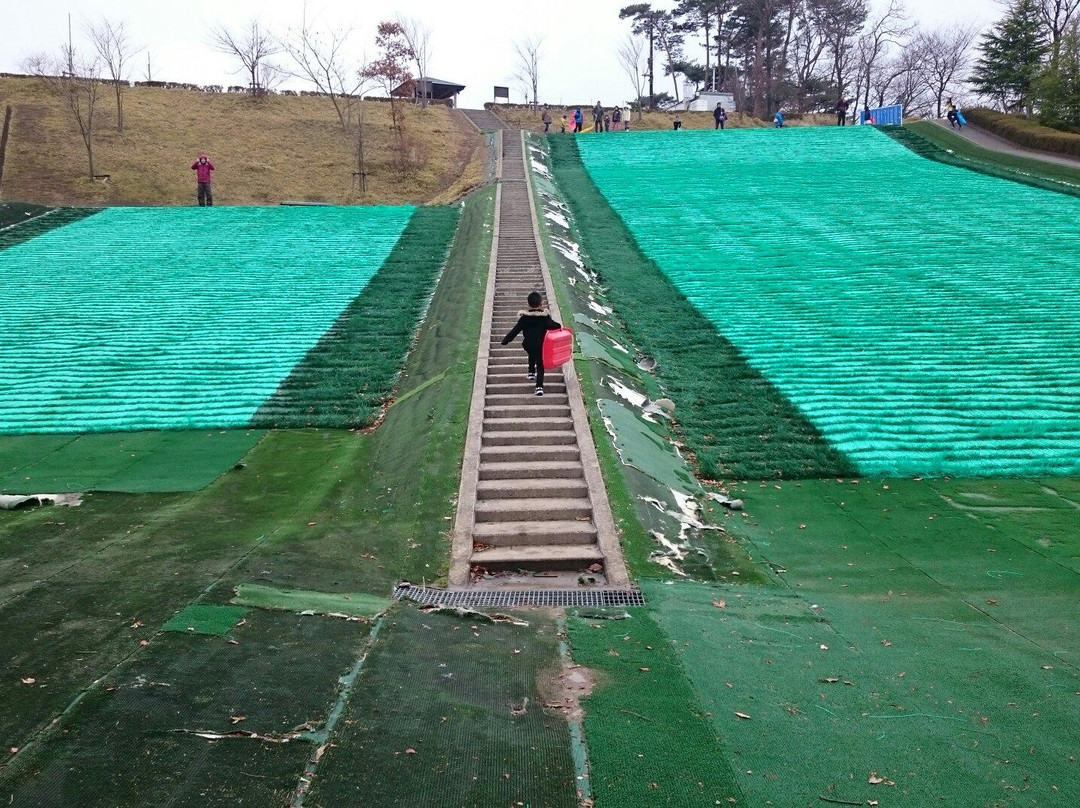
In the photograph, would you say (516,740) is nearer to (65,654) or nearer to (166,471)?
(65,654)

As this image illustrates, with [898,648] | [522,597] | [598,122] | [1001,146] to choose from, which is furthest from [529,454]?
[598,122]

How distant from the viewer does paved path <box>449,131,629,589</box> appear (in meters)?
6.50

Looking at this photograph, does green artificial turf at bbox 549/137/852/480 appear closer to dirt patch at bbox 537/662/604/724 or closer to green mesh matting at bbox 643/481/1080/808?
green mesh matting at bbox 643/481/1080/808

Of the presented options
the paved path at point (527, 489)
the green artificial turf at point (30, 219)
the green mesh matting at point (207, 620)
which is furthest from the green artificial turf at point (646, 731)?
the green artificial turf at point (30, 219)

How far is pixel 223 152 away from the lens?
3112 cm

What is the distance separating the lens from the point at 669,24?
57844 millimetres

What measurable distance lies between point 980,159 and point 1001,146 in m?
2.83

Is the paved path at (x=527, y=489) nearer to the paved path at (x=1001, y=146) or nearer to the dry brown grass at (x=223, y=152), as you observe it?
the dry brown grass at (x=223, y=152)

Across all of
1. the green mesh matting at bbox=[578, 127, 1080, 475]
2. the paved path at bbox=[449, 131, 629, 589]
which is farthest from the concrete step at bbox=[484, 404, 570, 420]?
the green mesh matting at bbox=[578, 127, 1080, 475]

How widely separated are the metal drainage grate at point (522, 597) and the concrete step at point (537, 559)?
18.1 inches

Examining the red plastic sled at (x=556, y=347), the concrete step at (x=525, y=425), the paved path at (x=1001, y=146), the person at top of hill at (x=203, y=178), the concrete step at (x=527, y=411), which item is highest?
the paved path at (x=1001, y=146)

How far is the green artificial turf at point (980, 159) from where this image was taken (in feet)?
75.4

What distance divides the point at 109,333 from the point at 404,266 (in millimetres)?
5867

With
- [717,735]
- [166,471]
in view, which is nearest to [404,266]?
[166,471]
